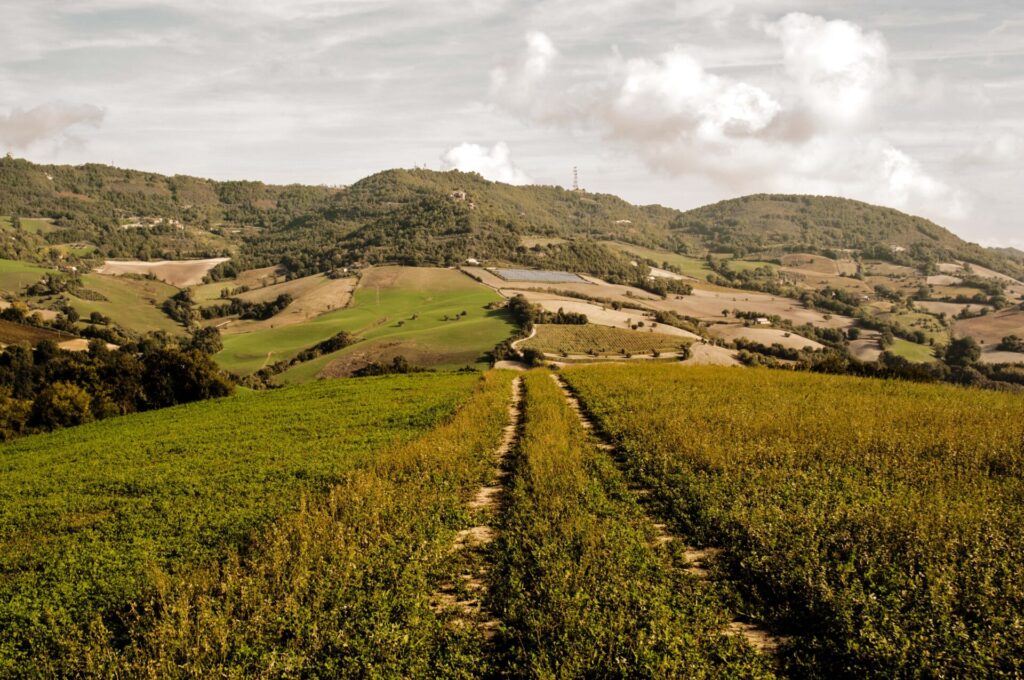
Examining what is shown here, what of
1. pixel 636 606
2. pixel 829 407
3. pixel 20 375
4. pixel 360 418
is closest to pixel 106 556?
pixel 636 606

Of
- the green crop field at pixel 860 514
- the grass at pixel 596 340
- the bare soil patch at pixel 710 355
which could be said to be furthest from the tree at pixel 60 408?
the bare soil patch at pixel 710 355

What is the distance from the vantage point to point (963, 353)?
116 metres

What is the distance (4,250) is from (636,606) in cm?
26603

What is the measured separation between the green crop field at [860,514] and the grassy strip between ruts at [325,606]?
226 inches

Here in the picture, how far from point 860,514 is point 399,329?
108554 mm

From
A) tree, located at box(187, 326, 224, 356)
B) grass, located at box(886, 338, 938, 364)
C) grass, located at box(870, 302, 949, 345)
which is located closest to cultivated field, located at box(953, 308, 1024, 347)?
grass, located at box(870, 302, 949, 345)

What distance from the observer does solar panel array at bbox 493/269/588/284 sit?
174 meters

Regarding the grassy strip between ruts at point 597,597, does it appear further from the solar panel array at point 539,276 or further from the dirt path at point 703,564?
the solar panel array at point 539,276

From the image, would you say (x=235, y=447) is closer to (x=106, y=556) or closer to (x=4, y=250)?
(x=106, y=556)

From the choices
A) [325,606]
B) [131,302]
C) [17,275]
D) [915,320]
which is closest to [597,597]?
[325,606]

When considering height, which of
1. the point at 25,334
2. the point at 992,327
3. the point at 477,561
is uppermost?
the point at 992,327

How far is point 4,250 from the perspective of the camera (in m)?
195

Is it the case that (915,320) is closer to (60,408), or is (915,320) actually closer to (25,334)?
(60,408)

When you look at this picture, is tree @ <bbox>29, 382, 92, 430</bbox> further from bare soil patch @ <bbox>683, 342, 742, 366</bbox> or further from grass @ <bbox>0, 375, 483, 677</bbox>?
bare soil patch @ <bbox>683, 342, 742, 366</bbox>
